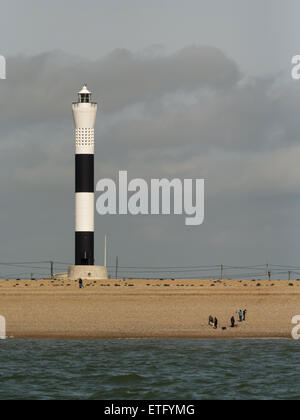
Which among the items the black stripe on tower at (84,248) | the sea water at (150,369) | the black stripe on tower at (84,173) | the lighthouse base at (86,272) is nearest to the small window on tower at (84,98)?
the black stripe on tower at (84,173)

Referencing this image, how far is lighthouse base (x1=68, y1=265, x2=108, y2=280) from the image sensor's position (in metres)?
99.9

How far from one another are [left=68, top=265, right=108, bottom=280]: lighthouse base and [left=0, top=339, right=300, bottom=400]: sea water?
32.8m

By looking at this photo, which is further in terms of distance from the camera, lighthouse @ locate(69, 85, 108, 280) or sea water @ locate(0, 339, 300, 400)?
lighthouse @ locate(69, 85, 108, 280)

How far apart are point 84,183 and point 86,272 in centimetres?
964

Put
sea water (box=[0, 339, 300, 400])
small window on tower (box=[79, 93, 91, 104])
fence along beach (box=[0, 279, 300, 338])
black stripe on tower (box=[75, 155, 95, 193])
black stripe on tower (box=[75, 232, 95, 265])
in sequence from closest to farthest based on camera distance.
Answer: sea water (box=[0, 339, 300, 400]), fence along beach (box=[0, 279, 300, 338]), black stripe on tower (box=[75, 155, 95, 193]), black stripe on tower (box=[75, 232, 95, 265]), small window on tower (box=[79, 93, 91, 104])

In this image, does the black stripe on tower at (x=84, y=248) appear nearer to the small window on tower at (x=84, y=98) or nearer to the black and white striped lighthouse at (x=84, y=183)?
the black and white striped lighthouse at (x=84, y=183)

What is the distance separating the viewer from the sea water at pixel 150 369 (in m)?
47.4

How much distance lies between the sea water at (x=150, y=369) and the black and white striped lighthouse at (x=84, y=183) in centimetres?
3422

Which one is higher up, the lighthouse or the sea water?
the lighthouse

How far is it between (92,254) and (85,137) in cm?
Answer: 1281

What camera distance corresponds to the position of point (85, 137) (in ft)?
329

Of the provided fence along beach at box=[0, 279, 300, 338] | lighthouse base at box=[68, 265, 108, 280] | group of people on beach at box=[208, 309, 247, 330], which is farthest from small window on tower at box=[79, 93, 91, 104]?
group of people on beach at box=[208, 309, 247, 330]

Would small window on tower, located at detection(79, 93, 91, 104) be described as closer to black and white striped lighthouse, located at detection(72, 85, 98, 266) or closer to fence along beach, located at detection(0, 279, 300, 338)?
black and white striped lighthouse, located at detection(72, 85, 98, 266)
